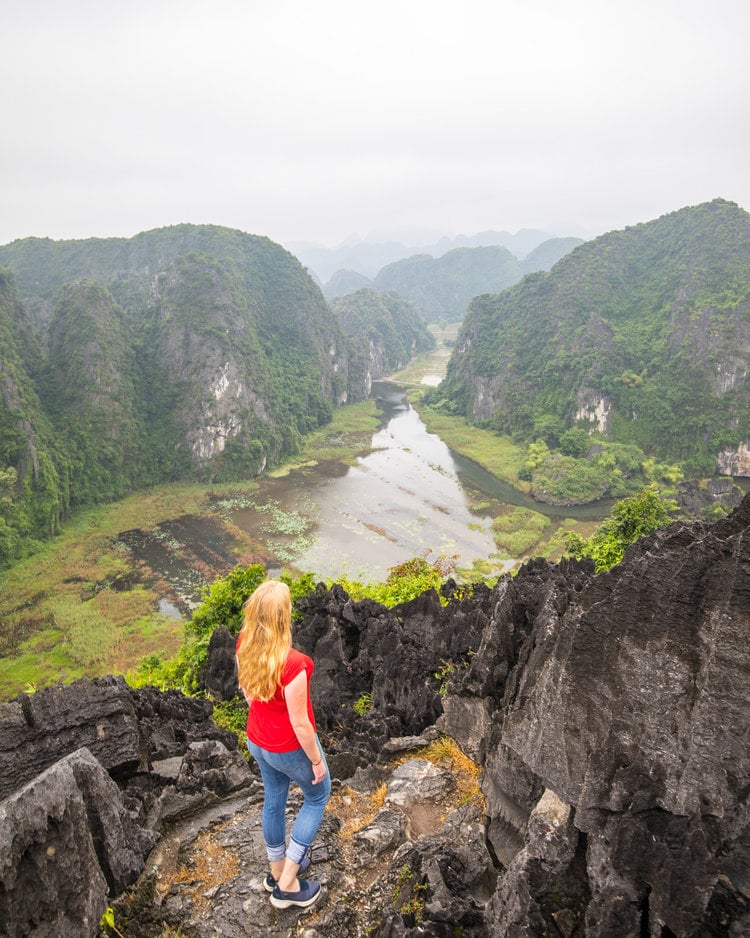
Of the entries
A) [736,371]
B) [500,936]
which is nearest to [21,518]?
[500,936]

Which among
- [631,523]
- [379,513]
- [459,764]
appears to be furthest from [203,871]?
[379,513]

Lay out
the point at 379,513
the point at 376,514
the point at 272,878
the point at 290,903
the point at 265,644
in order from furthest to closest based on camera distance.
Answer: the point at 379,513, the point at 376,514, the point at 272,878, the point at 290,903, the point at 265,644

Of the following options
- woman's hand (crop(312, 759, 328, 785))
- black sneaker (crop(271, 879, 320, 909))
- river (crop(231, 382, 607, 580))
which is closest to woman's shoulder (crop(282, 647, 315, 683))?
woman's hand (crop(312, 759, 328, 785))

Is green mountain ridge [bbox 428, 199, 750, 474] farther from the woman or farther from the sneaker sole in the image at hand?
the woman

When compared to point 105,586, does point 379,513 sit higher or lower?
higher

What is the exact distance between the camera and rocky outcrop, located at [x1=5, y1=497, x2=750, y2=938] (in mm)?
4051

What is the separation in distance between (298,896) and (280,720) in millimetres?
1837

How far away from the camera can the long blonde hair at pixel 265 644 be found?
3.68m

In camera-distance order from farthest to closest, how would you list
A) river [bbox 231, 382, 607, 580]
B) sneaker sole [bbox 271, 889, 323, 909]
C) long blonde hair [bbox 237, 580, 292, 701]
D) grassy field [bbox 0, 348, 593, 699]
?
1. river [bbox 231, 382, 607, 580]
2. grassy field [bbox 0, 348, 593, 699]
3. sneaker sole [bbox 271, 889, 323, 909]
4. long blonde hair [bbox 237, 580, 292, 701]

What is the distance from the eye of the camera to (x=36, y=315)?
2539 inches

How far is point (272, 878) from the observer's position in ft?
15.0

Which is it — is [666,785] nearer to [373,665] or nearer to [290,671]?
[290,671]

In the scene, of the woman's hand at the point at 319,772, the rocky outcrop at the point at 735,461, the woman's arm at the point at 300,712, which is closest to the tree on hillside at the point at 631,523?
the woman's hand at the point at 319,772

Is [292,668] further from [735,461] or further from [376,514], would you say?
[735,461]
